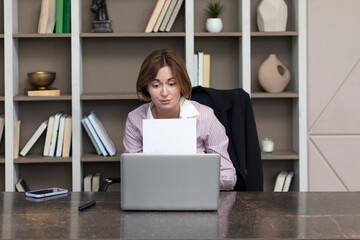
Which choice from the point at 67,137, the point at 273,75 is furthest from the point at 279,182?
the point at 67,137

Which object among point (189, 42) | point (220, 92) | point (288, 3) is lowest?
point (220, 92)

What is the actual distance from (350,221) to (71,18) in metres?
2.62

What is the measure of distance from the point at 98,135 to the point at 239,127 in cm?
128

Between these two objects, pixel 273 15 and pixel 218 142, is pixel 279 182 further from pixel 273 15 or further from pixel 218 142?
pixel 218 142

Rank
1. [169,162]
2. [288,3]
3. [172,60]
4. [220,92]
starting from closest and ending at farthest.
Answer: [169,162] < [172,60] < [220,92] < [288,3]

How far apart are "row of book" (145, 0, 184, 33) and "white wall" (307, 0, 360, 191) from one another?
0.91 m

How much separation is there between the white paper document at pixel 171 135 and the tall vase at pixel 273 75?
6.99ft

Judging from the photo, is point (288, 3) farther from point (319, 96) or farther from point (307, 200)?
point (307, 200)

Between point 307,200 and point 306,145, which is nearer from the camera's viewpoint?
point 307,200

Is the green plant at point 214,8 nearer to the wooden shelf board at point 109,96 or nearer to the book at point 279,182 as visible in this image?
the wooden shelf board at point 109,96

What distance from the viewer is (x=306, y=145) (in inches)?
160

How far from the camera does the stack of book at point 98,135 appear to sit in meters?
4.01

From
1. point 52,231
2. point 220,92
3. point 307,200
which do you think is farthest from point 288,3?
point 52,231

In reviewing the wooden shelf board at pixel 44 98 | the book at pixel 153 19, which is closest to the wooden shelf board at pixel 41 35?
the wooden shelf board at pixel 44 98
